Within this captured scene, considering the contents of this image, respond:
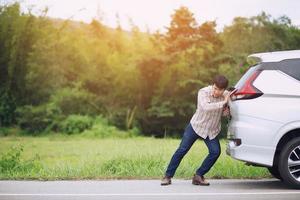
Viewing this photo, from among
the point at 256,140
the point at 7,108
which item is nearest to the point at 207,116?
the point at 256,140

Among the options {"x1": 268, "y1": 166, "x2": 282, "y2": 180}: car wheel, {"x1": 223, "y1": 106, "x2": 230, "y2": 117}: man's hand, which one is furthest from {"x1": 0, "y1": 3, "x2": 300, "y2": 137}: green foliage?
{"x1": 223, "y1": 106, "x2": 230, "y2": 117}: man's hand

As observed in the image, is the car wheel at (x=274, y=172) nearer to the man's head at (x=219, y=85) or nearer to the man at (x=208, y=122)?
the man at (x=208, y=122)

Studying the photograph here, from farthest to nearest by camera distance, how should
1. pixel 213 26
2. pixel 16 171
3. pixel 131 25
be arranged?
pixel 131 25
pixel 213 26
pixel 16 171

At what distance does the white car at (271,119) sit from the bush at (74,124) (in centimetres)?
2775

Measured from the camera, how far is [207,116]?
9.38 metres

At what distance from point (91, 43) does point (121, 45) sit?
212cm

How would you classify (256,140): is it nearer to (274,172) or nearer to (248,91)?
(248,91)

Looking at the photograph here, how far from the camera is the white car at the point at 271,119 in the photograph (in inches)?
352

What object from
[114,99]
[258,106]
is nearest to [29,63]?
[114,99]

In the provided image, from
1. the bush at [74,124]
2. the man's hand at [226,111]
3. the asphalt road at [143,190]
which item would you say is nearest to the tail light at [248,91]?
the man's hand at [226,111]

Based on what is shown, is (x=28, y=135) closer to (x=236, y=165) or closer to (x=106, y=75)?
(x=106, y=75)

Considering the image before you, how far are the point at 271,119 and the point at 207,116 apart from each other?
987mm

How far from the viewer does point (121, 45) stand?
141 feet

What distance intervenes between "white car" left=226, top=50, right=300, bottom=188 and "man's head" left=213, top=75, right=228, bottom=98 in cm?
23
